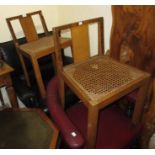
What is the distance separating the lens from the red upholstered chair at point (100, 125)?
1.01 m

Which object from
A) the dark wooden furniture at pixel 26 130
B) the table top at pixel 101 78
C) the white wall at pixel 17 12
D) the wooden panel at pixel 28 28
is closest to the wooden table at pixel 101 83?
the table top at pixel 101 78

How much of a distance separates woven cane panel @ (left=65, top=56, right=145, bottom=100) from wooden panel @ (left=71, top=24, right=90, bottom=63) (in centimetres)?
7

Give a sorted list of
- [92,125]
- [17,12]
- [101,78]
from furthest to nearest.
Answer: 1. [17,12]
2. [101,78]
3. [92,125]

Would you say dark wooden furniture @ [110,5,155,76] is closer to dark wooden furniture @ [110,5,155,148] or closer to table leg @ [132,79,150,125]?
dark wooden furniture @ [110,5,155,148]

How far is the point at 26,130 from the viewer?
1.22 meters

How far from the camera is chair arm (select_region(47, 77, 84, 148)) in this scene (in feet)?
3.09

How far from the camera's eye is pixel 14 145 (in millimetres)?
1117

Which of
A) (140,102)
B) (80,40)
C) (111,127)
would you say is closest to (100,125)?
(111,127)

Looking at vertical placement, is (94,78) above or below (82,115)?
above

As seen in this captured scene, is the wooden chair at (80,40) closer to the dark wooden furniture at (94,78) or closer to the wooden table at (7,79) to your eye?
the dark wooden furniture at (94,78)

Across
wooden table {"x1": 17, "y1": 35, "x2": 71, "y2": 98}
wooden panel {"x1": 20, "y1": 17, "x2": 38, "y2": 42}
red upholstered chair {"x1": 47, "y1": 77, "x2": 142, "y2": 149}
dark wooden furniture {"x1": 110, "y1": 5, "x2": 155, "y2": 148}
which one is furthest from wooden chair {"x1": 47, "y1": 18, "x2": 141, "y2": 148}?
wooden panel {"x1": 20, "y1": 17, "x2": 38, "y2": 42}

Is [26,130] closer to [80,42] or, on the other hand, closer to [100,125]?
[100,125]

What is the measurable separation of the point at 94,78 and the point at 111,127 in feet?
1.26

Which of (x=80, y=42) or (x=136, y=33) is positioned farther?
(x=80, y=42)
